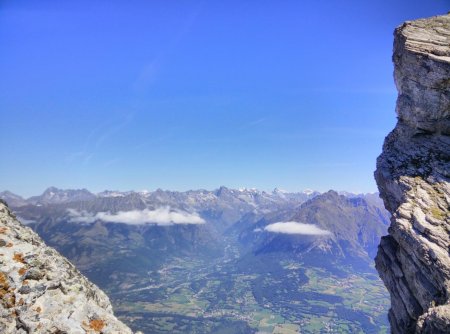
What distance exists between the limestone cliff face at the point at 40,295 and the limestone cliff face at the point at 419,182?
1937cm

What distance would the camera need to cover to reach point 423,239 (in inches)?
986

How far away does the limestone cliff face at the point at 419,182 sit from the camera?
23947mm

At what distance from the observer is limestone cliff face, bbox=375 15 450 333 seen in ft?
78.6

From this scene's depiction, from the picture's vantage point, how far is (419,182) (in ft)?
97.5

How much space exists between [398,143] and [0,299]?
36.1m

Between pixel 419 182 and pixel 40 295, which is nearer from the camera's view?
pixel 40 295

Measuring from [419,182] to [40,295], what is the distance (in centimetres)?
2888

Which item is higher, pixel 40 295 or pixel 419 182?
pixel 419 182

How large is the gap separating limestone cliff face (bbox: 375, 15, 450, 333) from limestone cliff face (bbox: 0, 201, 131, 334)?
19.4 m

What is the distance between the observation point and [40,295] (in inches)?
647

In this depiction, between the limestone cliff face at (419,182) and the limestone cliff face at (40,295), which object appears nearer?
the limestone cliff face at (40,295)

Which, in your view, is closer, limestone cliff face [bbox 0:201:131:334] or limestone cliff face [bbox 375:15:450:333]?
→ limestone cliff face [bbox 0:201:131:334]

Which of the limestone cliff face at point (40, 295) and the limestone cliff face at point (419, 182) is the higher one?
the limestone cliff face at point (419, 182)

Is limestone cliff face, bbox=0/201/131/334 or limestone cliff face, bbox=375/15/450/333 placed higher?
limestone cliff face, bbox=375/15/450/333
